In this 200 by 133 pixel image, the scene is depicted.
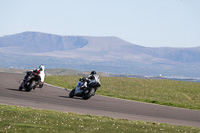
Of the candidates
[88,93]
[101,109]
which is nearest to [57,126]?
[101,109]

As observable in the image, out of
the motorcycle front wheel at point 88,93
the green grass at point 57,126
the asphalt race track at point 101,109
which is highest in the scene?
the motorcycle front wheel at point 88,93

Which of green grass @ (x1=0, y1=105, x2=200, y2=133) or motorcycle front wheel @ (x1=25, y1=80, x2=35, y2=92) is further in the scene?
motorcycle front wheel @ (x1=25, y1=80, x2=35, y2=92)

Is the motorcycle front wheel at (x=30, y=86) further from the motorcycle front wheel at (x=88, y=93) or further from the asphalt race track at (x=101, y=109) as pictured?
the motorcycle front wheel at (x=88, y=93)

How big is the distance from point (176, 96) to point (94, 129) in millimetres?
24740

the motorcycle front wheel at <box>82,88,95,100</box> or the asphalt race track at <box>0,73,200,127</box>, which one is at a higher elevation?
the motorcycle front wheel at <box>82,88,95,100</box>

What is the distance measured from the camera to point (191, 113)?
2558cm

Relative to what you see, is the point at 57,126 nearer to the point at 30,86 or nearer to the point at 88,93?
the point at 88,93

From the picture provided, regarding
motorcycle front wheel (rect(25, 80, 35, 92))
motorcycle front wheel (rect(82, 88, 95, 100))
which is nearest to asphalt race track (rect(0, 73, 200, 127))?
motorcycle front wheel (rect(82, 88, 95, 100))

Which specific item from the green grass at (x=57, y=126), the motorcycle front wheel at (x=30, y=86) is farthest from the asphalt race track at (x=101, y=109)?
the green grass at (x=57, y=126)

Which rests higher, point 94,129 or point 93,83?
point 93,83

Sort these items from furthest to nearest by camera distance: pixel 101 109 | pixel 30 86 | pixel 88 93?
pixel 30 86 → pixel 88 93 → pixel 101 109

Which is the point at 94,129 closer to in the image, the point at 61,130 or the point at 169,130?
the point at 61,130

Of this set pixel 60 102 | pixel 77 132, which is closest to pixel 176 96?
pixel 60 102

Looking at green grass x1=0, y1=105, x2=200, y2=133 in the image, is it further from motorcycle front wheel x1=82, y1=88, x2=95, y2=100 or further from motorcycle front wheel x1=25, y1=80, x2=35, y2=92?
motorcycle front wheel x1=25, y1=80, x2=35, y2=92
